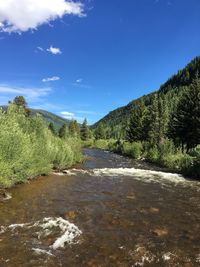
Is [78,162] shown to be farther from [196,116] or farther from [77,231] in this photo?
[77,231]

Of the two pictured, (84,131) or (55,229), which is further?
(84,131)

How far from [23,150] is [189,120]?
114 ft

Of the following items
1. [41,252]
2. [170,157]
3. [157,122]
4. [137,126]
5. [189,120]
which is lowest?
[41,252]

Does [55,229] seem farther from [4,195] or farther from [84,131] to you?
[84,131]

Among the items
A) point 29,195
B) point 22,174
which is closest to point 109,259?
point 29,195

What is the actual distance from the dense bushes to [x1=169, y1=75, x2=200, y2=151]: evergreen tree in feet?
82.0

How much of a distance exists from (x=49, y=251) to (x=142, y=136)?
220ft

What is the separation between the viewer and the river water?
1095 centimetres

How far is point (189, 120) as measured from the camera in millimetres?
50531

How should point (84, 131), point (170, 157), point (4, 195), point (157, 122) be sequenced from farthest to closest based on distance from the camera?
point (84, 131), point (157, 122), point (170, 157), point (4, 195)

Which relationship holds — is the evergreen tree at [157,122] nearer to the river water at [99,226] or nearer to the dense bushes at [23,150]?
the dense bushes at [23,150]

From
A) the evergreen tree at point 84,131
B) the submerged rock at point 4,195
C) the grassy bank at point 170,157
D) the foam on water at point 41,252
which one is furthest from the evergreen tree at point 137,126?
the foam on water at point 41,252

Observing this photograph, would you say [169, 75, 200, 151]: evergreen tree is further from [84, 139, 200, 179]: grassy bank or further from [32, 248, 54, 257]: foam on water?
[32, 248, 54, 257]: foam on water

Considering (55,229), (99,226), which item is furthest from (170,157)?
(55,229)
